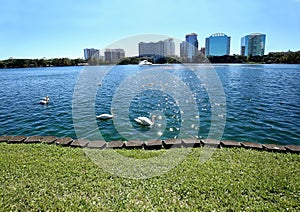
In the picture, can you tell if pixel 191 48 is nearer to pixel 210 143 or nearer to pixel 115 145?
pixel 210 143

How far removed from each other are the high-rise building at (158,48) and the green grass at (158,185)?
525cm

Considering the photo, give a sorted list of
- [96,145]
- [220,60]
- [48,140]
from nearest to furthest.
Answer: [96,145] < [48,140] < [220,60]

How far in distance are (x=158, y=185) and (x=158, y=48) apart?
761cm

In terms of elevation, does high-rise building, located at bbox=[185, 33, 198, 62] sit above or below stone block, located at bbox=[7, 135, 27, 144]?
above

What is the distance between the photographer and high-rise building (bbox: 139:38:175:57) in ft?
26.5

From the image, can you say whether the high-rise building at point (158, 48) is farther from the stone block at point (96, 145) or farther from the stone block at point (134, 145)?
the stone block at point (96, 145)

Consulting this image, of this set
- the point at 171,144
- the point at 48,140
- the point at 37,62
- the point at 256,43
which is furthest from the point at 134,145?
the point at 256,43

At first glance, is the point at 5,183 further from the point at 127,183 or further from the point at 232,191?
the point at 232,191

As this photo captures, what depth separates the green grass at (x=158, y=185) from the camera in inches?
114

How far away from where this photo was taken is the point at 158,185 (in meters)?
3.36

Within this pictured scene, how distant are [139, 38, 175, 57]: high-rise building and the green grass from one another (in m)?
5.25

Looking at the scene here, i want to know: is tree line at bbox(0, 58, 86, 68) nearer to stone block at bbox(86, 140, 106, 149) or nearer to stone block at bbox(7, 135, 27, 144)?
stone block at bbox(7, 135, 27, 144)

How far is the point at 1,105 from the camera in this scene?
1259cm

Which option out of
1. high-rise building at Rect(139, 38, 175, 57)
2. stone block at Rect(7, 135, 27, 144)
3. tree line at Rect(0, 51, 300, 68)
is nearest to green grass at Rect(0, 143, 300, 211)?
stone block at Rect(7, 135, 27, 144)
